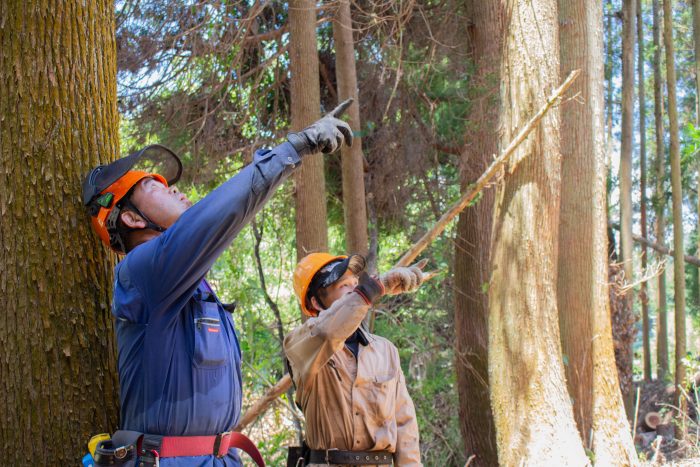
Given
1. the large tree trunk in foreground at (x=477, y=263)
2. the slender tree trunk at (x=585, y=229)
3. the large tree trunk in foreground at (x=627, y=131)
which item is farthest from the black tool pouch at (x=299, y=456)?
the large tree trunk in foreground at (x=627, y=131)

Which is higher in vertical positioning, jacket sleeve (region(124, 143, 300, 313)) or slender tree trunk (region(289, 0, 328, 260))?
slender tree trunk (region(289, 0, 328, 260))

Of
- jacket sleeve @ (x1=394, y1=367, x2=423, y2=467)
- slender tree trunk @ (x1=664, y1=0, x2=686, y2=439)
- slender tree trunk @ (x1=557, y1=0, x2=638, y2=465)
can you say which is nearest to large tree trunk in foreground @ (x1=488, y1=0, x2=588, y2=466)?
slender tree trunk @ (x1=557, y1=0, x2=638, y2=465)

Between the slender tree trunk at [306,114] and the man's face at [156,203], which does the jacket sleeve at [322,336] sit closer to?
the man's face at [156,203]

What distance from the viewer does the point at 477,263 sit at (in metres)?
9.07

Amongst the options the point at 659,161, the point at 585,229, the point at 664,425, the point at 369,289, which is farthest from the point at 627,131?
the point at 369,289

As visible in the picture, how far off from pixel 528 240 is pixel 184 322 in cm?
413

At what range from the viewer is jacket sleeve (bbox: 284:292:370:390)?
10.3 ft

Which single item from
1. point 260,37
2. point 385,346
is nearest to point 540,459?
point 385,346

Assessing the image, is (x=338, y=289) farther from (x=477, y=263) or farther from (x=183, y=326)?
(x=477, y=263)

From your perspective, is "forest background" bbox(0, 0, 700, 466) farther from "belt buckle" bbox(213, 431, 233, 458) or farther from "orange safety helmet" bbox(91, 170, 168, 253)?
"belt buckle" bbox(213, 431, 233, 458)

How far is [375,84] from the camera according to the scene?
9.70m

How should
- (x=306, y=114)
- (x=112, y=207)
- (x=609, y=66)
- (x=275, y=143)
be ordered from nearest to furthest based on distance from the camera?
(x=112, y=207)
(x=306, y=114)
(x=275, y=143)
(x=609, y=66)

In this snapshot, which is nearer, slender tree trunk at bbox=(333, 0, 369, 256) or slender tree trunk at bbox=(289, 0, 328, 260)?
slender tree trunk at bbox=(289, 0, 328, 260)

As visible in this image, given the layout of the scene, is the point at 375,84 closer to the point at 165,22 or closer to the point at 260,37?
the point at 260,37
